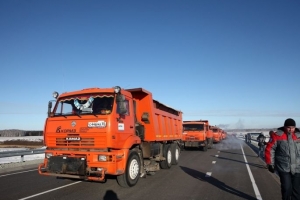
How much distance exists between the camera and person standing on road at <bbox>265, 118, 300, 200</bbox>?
5.11 metres

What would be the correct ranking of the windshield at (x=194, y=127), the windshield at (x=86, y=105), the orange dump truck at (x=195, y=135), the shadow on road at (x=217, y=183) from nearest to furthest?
the shadow on road at (x=217, y=183)
the windshield at (x=86, y=105)
the orange dump truck at (x=195, y=135)
the windshield at (x=194, y=127)

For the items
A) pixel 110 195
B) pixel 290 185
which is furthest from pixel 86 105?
pixel 290 185

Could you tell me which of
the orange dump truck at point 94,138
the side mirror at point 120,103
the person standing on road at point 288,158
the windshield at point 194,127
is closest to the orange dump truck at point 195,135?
the windshield at point 194,127

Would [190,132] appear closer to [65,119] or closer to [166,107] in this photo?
[166,107]

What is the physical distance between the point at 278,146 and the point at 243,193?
2.73m

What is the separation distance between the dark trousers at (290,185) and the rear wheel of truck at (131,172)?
168 inches

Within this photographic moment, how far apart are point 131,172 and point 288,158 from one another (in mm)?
4530

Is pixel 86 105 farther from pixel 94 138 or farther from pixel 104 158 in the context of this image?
pixel 104 158

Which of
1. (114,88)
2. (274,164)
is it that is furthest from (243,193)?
(114,88)

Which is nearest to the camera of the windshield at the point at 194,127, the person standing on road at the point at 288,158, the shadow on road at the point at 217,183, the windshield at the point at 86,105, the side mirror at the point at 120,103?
the person standing on road at the point at 288,158

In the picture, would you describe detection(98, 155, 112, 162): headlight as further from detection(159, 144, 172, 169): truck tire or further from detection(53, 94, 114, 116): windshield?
detection(159, 144, 172, 169): truck tire

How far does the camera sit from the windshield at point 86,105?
794 centimetres

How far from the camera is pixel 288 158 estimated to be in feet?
16.9

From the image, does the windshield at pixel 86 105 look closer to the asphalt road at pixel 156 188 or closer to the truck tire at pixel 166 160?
the asphalt road at pixel 156 188
